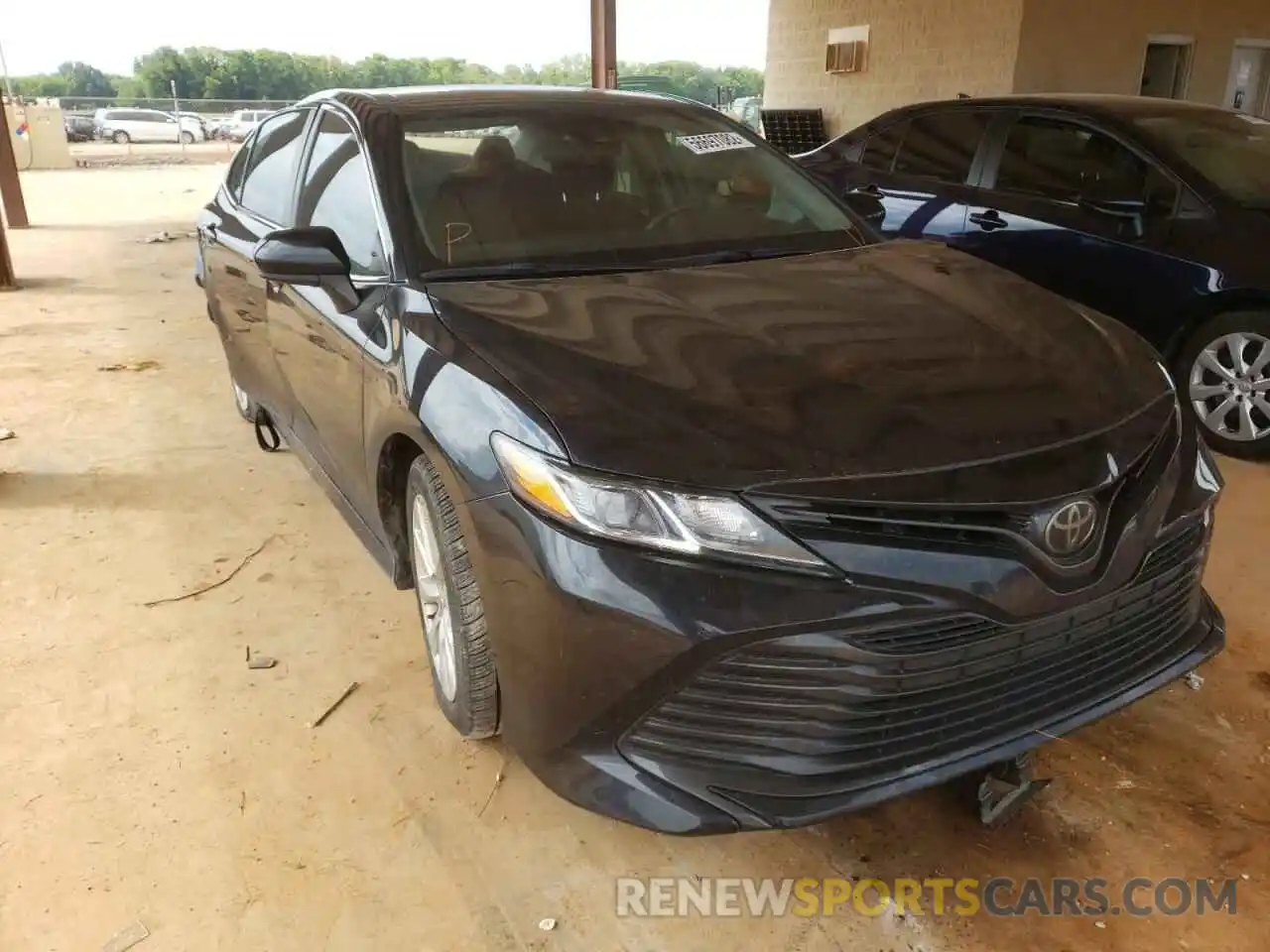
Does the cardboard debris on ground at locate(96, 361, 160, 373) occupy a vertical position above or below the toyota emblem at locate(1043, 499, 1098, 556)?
below

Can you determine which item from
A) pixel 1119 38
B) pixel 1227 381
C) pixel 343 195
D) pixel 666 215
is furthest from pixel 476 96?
pixel 1119 38

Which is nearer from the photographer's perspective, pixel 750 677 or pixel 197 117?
pixel 750 677

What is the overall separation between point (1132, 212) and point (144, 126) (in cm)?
2918

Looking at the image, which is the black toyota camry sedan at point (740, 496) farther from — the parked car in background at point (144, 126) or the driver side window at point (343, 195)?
the parked car in background at point (144, 126)

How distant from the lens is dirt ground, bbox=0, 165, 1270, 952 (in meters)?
1.80

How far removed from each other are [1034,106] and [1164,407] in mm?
3284

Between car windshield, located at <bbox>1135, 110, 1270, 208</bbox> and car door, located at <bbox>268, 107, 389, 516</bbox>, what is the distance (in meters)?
3.47

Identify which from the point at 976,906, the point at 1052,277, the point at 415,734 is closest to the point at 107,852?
the point at 415,734

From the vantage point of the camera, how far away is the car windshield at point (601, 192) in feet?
7.81

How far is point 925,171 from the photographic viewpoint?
5055 mm

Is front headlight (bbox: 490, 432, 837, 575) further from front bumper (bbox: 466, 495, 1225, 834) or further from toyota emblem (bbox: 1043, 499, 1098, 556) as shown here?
toyota emblem (bbox: 1043, 499, 1098, 556)

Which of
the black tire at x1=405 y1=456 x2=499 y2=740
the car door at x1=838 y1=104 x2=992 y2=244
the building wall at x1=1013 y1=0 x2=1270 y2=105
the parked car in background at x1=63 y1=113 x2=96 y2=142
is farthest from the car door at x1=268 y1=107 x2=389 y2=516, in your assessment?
the parked car in background at x1=63 y1=113 x2=96 y2=142

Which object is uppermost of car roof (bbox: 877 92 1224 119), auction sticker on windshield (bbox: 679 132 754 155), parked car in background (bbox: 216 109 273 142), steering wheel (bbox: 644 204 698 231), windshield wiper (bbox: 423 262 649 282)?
car roof (bbox: 877 92 1224 119)

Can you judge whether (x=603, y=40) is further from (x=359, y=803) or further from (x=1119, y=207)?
(x=359, y=803)
